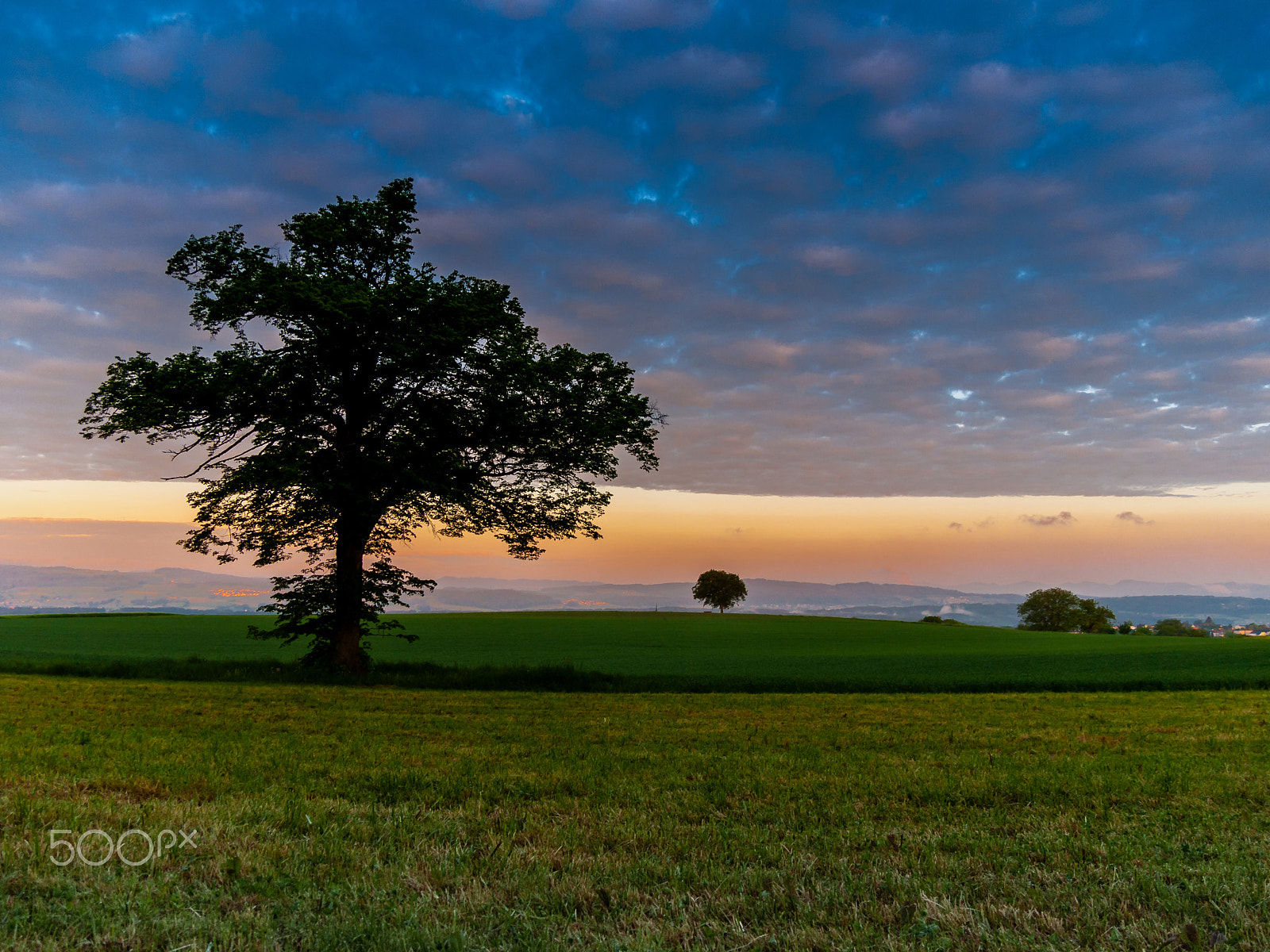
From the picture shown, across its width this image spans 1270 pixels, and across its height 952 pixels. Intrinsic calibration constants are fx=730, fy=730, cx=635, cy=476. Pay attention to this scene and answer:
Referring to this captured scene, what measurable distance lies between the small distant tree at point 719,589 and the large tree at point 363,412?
109 meters

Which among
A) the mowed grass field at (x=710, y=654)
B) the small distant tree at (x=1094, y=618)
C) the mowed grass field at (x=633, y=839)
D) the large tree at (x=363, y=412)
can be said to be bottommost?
the small distant tree at (x=1094, y=618)

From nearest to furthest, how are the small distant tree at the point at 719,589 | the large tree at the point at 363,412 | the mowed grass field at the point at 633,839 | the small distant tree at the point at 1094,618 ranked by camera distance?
the mowed grass field at the point at 633,839
the large tree at the point at 363,412
the small distant tree at the point at 1094,618
the small distant tree at the point at 719,589

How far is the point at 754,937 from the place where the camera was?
158 inches

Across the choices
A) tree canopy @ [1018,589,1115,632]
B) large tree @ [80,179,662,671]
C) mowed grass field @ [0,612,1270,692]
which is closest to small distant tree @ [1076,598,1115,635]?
tree canopy @ [1018,589,1115,632]

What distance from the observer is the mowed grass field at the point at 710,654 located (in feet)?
89.1

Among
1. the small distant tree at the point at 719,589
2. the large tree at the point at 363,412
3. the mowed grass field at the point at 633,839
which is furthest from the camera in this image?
the small distant tree at the point at 719,589

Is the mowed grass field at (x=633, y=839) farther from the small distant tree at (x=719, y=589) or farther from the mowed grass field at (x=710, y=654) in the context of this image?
the small distant tree at (x=719, y=589)

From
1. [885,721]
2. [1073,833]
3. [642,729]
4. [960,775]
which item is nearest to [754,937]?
[1073,833]

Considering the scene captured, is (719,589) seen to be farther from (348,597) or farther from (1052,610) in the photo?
(348,597)

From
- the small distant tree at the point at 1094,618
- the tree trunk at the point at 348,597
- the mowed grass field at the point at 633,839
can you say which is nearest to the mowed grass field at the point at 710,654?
the tree trunk at the point at 348,597

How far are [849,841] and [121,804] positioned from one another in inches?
248

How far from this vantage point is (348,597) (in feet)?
86.0

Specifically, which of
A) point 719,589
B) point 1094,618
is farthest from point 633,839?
point 1094,618

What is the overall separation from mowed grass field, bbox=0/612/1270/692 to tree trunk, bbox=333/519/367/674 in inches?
59.3
